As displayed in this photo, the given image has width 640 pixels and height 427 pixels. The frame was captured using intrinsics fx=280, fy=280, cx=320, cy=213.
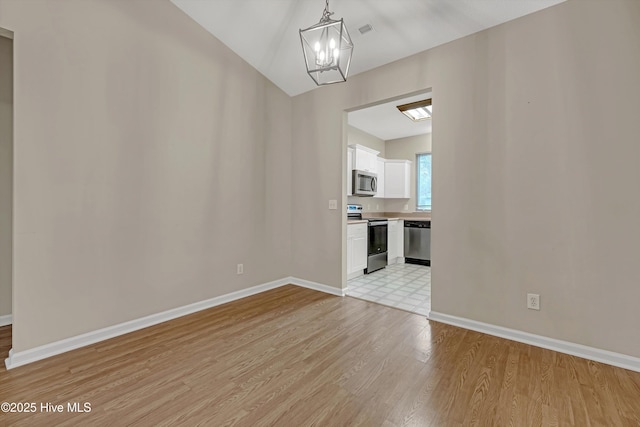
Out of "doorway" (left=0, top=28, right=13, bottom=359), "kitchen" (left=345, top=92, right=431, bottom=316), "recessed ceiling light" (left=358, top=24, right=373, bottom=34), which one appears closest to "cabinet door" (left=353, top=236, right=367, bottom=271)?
"kitchen" (left=345, top=92, right=431, bottom=316)

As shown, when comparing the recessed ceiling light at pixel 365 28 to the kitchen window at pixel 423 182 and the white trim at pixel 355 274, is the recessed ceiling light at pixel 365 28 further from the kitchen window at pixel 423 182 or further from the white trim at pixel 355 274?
the kitchen window at pixel 423 182

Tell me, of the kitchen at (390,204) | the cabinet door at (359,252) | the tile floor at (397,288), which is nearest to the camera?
the tile floor at (397,288)

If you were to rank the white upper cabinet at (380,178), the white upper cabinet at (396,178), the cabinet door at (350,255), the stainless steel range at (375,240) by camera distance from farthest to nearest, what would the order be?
1. the white upper cabinet at (396,178)
2. the white upper cabinet at (380,178)
3. the stainless steel range at (375,240)
4. the cabinet door at (350,255)

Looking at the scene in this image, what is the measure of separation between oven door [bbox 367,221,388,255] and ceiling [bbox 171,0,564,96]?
2529 mm

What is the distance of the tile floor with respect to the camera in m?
3.35

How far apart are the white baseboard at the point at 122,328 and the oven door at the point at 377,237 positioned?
144 centimetres

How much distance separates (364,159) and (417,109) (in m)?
1.26

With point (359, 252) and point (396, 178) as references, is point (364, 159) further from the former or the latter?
point (359, 252)

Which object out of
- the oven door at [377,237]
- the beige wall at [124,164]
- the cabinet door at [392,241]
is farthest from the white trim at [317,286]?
the cabinet door at [392,241]

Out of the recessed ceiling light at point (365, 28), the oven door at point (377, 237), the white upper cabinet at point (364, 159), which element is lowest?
the oven door at point (377, 237)

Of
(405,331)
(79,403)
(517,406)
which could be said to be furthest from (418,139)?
(79,403)

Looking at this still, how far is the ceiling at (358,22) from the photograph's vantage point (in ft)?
8.05

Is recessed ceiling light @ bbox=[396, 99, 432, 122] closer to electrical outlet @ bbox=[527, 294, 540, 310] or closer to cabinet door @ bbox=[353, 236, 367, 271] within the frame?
cabinet door @ bbox=[353, 236, 367, 271]

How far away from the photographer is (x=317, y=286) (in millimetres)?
3881
